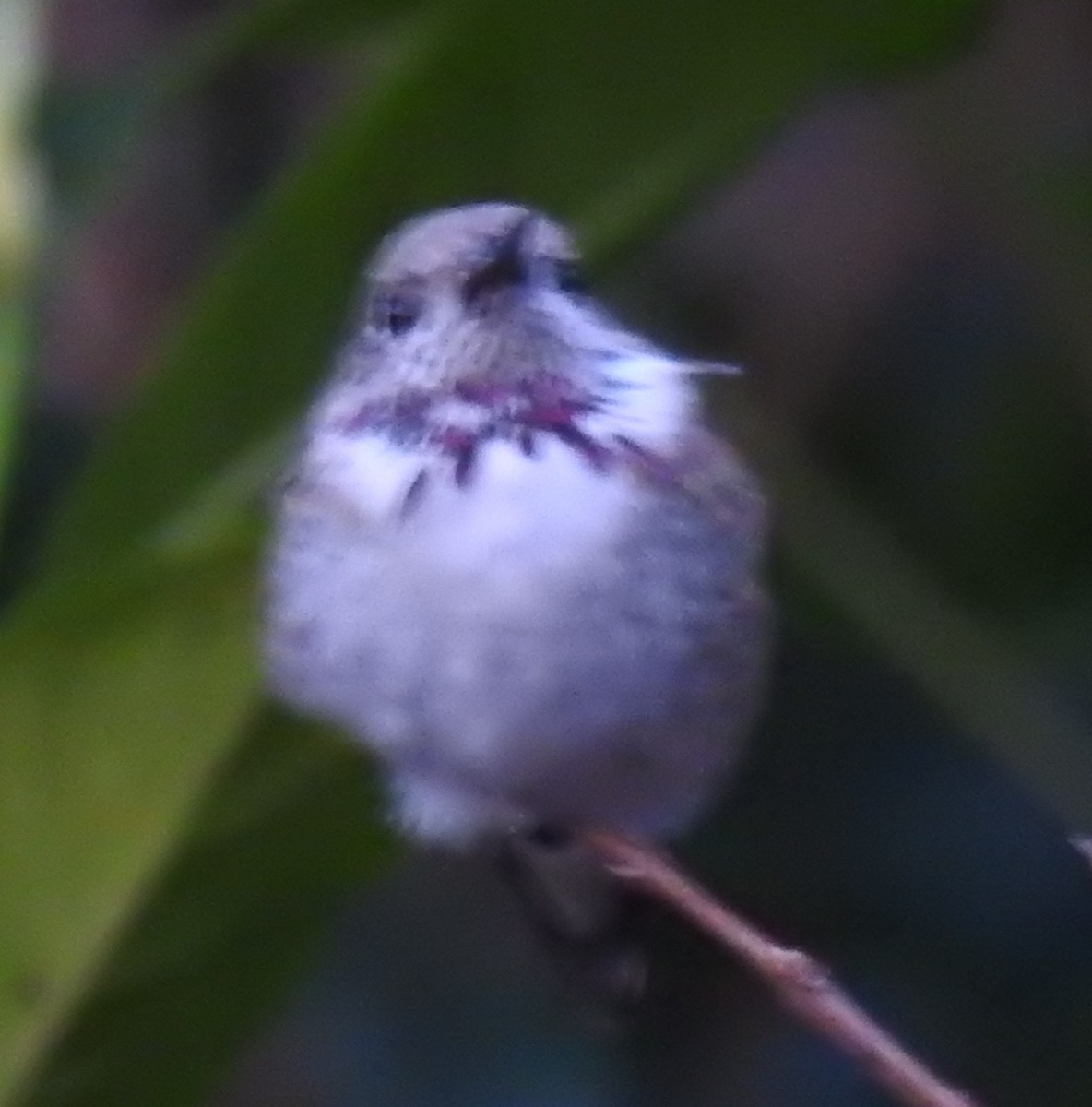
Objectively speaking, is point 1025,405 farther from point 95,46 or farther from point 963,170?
point 95,46

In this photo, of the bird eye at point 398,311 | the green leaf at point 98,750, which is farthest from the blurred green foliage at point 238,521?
the bird eye at point 398,311

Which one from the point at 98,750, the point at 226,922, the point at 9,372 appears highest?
the point at 9,372

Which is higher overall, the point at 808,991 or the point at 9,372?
the point at 9,372

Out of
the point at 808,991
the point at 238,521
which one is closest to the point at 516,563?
the point at 238,521

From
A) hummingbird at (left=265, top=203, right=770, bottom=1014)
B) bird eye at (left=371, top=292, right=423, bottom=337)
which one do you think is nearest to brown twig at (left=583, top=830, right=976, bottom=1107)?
hummingbird at (left=265, top=203, right=770, bottom=1014)

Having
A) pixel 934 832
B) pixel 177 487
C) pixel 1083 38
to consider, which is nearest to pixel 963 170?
pixel 1083 38

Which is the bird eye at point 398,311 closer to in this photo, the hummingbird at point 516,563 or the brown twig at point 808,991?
the hummingbird at point 516,563

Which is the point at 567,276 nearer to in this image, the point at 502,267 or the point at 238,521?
the point at 502,267

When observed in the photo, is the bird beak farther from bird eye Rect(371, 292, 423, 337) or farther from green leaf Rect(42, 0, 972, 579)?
green leaf Rect(42, 0, 972, 579)
